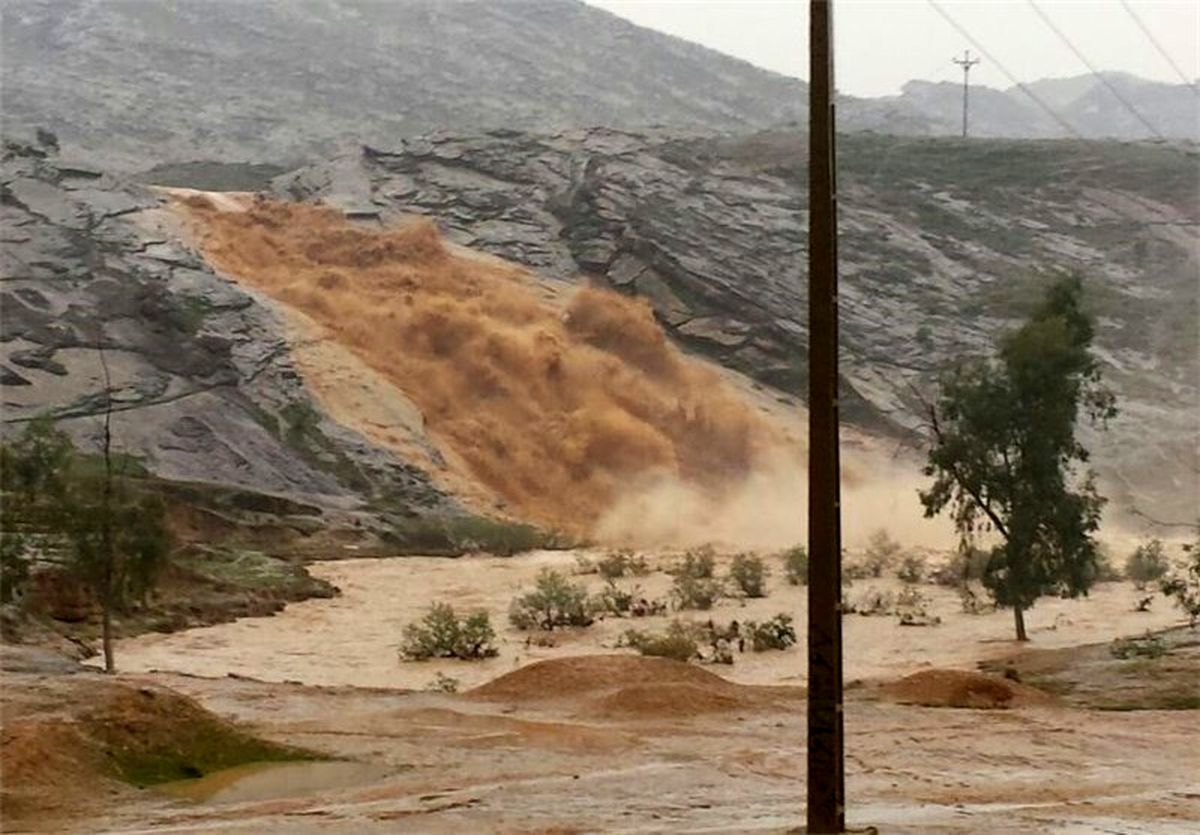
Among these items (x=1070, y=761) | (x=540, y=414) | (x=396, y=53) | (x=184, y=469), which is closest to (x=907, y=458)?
(x=540, y=414)

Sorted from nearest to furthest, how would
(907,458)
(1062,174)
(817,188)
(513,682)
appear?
(817,188)
(513,682)
(907,458)
(1062,174)

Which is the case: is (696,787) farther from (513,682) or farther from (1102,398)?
(1102,398)

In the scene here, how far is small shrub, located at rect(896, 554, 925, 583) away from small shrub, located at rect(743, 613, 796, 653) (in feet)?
31.2

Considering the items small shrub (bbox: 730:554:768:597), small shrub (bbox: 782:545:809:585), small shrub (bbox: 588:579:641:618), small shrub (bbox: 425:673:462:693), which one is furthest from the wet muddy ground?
small shrub (bbox: 782:545:809:585)

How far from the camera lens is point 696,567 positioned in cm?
4016

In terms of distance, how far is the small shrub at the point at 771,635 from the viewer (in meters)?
30.0

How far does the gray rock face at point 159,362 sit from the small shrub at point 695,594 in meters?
12.8

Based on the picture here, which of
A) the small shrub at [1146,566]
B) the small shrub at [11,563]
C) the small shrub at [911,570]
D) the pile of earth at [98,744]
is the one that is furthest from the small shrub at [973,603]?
the pile of earth at [98,744]

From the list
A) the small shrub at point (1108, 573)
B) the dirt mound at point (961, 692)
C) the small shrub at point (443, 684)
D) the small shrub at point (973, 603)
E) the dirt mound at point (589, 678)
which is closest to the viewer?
the dirt mound at point (589, 678)

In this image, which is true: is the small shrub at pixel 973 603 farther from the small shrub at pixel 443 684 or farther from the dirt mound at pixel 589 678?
the dirt mound at pixel 589 678

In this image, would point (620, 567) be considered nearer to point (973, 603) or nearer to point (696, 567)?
point (696, 567)

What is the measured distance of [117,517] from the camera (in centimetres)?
2519

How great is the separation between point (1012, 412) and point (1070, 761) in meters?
12.9

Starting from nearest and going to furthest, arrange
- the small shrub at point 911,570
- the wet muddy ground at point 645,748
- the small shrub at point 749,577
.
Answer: the wet muddy ground at point 645,748 → the small shrub at point 749,577 → the small shrub at point 911,570
